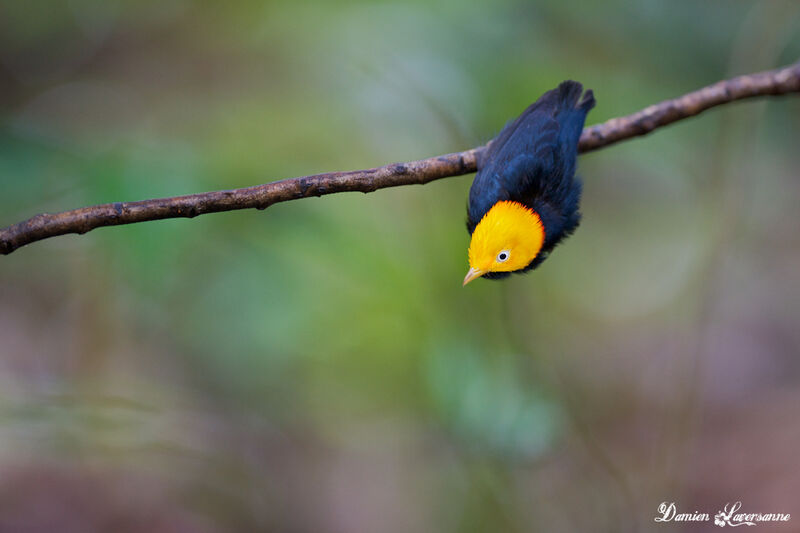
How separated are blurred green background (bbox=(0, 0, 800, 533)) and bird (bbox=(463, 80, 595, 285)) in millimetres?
308

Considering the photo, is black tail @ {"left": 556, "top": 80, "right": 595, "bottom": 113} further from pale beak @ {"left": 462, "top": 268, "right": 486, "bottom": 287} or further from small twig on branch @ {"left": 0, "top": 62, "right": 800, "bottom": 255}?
pale beak @ {"left": 462, "top": 268, "right": 486, "bottom": 287}

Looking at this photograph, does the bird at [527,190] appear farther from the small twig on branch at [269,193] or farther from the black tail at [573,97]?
the small twig on branch at [269,193]

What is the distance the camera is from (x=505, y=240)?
2152 millimetres

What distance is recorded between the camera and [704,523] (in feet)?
11.6

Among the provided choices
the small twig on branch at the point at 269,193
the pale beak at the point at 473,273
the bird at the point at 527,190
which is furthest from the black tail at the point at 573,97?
the pale beak at the point at 473,273

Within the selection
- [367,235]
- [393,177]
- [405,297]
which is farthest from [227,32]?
[393,177]

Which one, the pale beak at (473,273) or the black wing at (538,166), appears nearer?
the pale beak at (473,273)

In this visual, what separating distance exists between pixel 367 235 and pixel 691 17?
240 centimetres

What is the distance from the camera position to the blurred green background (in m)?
2.59

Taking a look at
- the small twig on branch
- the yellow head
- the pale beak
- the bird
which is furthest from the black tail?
the pale beak

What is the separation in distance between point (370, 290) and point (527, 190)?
75 centimetres

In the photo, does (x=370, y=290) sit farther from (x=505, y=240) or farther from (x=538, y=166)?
(x=538, y=166)

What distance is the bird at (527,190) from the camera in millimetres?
2176

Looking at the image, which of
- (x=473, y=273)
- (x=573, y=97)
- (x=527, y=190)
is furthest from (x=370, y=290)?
(x=573, y=97)
